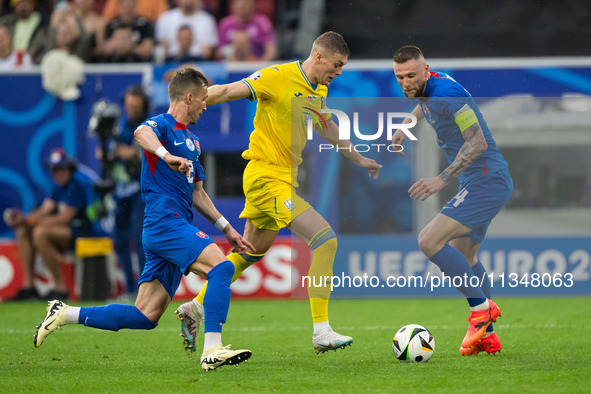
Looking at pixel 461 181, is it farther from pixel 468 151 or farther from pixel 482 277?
pixel 482 277

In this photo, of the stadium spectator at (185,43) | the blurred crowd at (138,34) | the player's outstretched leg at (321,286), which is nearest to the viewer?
the player's outstretched leg at (321,286)

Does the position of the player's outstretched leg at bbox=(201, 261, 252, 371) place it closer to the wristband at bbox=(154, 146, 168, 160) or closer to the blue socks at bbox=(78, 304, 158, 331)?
the blue socks at bbox=(78, 304, 158, 331)

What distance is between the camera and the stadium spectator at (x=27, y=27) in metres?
13.4

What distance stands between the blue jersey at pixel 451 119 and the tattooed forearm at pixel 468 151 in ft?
0.37

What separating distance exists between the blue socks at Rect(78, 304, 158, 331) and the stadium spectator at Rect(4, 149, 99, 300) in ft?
18.5

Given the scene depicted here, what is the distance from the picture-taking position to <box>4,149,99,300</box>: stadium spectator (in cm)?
1141

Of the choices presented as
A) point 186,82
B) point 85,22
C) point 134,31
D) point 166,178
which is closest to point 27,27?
point 85,22

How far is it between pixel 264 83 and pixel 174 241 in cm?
145

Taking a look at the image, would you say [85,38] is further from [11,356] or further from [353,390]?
[353,390]

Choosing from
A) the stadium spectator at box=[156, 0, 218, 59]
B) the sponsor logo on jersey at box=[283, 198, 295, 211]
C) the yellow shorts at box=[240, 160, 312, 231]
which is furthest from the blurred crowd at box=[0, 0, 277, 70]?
the sponsor logo on jersey at box=[283, 198, 295, 211]

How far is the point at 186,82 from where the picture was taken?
5.78 metres

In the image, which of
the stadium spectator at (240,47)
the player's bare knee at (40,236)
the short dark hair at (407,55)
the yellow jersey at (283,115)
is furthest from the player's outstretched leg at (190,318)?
the stadium spectator at (240,47)

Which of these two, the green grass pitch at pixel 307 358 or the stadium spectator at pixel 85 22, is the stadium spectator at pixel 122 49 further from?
the green grass pitch at pixel 307 358

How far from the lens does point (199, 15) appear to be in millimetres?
13250
